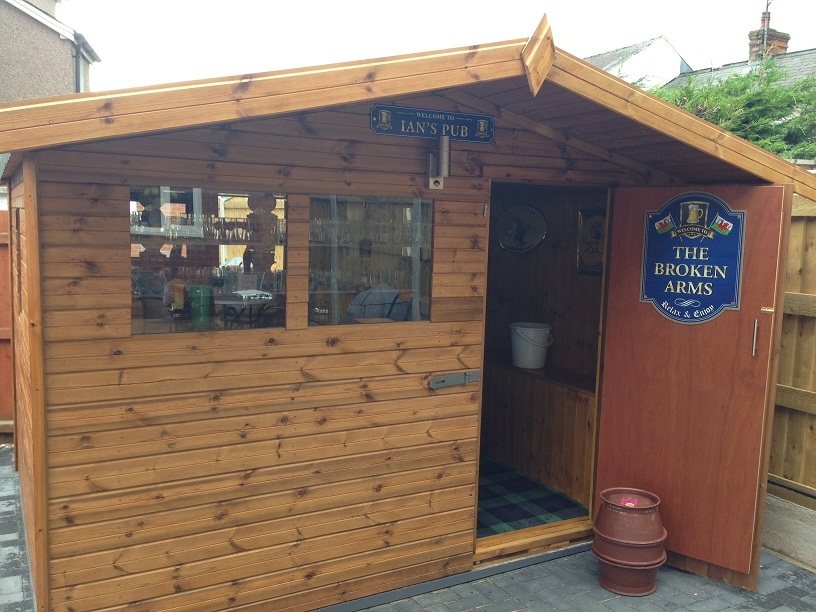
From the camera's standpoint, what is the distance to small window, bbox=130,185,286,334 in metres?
3.60

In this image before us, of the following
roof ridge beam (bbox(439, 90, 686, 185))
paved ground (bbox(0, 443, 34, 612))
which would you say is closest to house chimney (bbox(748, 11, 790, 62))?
roof ridge beam (bbox(439, 90, 686, 185))

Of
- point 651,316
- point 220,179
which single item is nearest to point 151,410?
point 220,179

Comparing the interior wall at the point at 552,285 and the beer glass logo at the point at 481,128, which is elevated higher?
the beer glass logo at the point at 481,128

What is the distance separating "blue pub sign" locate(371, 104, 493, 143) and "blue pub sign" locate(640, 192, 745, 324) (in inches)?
52.3

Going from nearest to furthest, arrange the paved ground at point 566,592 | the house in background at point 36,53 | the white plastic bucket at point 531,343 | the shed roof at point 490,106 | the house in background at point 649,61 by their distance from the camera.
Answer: the shed roof at point 490,106, the paved ground at point 566,592, the white plastic bucket at point 531,343, the house in background at point 36,53, the house in background at point 649,61

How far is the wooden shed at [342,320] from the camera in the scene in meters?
3.45

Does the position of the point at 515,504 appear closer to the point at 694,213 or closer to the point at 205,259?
the point at 694,213

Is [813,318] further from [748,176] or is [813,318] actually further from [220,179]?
[220,179]

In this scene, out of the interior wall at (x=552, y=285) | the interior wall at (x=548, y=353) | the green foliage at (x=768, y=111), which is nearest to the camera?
the interior wall at (x=548, y=353)

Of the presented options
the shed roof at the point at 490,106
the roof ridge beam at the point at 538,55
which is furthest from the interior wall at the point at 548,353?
the roof ridge beam at the point at 538,55

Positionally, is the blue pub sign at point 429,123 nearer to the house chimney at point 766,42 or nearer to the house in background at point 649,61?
the house chimney at point 766,42

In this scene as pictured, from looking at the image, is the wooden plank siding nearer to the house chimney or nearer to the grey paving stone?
the grey paving stone

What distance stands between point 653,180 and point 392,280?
6.81 ft

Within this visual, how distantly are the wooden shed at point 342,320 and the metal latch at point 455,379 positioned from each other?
0.08 ft
